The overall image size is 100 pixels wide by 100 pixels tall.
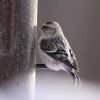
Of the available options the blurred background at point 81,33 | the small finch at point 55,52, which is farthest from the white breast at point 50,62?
the blurred background at point 81,33

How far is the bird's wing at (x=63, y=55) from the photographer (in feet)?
6.19

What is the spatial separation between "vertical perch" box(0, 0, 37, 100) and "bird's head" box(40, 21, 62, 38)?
0.04 meters

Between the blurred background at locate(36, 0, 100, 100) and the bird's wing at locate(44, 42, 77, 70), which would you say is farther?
the blurred background at locate(36, 0, 100, 100)

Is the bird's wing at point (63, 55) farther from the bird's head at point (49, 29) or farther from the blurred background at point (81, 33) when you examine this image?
the blurred background at point (81, 33)

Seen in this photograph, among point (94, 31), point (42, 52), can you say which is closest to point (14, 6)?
point (42, 52)

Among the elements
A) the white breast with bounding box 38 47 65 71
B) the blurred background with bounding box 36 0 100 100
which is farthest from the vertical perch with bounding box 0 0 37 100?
the blurred background with bounding box 36 0 100 100

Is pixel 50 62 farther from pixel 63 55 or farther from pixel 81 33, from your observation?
pixel 81 33

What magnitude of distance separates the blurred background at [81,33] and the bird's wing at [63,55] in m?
0.61

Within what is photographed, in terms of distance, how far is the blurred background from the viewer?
8.41 ft

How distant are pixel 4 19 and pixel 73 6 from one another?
771 millimetres

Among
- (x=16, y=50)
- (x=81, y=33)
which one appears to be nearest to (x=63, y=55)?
(x=16, y=50)

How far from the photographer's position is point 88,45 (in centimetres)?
265

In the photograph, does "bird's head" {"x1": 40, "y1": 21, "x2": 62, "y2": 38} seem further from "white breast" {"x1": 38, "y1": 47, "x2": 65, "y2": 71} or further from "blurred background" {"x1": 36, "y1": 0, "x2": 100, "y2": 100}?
"blurred background" {"x1": 36, "y1": 0, "x2": 100, "y2": 100}

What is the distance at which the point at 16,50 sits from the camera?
184cm
